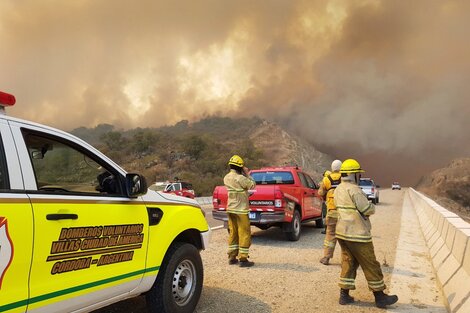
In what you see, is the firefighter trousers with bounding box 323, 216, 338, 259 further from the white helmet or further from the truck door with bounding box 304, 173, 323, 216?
the truck door with bounding box 304, 173, 323, 216

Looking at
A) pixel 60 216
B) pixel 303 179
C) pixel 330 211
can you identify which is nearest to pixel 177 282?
pixel 60 216

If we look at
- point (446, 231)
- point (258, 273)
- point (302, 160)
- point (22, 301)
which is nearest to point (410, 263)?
point (446, 231)

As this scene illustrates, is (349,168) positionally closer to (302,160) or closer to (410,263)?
(410,263)

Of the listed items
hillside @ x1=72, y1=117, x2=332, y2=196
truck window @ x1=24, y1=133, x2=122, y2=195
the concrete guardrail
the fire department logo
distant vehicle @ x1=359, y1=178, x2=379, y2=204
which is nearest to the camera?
the fire department logo

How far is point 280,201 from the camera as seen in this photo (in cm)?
930

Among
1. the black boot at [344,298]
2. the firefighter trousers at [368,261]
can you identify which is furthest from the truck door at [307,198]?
the firefighter trousers at [368,261]

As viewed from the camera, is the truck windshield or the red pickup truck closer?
the red pickup truck

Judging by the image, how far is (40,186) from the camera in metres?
3.06

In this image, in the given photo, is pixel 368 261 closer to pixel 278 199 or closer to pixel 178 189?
pixel 278 199

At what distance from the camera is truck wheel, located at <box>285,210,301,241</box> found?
32.1ft

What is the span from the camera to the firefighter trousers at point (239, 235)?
7215 mm

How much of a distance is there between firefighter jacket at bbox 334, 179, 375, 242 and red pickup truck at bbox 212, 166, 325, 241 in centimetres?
416

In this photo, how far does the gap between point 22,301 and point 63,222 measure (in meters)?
0.60

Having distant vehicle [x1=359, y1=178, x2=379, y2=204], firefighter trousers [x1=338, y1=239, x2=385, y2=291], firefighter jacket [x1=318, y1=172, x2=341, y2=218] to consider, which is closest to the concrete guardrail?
firefighter trousers [x1=338, y1=239, x2=385, y2=291]
